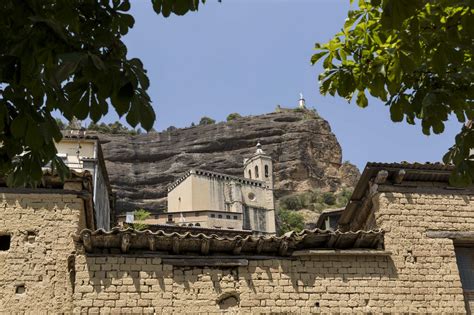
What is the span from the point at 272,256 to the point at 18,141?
8210 mm

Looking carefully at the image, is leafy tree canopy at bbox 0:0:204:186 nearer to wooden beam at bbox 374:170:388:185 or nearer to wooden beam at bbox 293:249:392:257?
wooden beam at bbox 293:249:392:257

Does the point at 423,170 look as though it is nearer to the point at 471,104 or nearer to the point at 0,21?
the point at 471,104

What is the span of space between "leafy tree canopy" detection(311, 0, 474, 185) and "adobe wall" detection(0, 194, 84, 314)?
7.41m

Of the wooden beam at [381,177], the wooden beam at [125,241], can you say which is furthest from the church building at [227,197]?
the wooden beam at [125,241]

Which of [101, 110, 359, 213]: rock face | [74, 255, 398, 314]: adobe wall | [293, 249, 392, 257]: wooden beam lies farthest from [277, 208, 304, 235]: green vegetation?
[74, 255, 398, 314]: adobe wall

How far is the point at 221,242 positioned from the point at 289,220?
2518 inches

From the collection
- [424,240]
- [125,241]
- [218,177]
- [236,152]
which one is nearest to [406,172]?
[424,240]

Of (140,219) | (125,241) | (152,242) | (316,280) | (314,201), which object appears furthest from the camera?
(314,201)

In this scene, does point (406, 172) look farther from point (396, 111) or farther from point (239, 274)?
point (396, 111)

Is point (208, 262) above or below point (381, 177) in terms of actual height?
below

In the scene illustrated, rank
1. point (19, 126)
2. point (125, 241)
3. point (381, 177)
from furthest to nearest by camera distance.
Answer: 1. point (381, 177)
2. point (125, 241)
3. point (19, 126)

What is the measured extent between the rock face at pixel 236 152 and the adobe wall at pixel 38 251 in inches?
2783

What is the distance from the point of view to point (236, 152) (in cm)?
9225

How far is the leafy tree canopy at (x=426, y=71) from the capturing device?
5711mm
